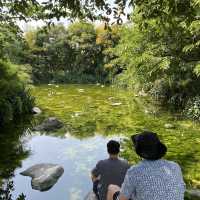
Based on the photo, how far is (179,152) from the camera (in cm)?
1357

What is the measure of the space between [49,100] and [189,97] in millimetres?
10961

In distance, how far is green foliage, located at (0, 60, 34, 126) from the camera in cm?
1855

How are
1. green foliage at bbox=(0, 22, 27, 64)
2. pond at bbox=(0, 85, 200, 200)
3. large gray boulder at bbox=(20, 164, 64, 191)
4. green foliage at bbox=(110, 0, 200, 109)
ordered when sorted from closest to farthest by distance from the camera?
large gray boulder at bbox=(20, 164, 64, 191) → pond at bbox=(0, 85, 200, 200) → green foliage at bbox=(0, 22, 27, 64) → green foliage at bbox=(110, 0, 200, 109)

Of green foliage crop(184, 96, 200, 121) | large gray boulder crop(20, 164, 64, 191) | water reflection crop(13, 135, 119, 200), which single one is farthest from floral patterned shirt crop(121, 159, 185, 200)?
green foliage crop(184, 96, 200, 121)

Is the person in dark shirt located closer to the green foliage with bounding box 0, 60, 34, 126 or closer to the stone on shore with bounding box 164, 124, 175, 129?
the stone on shore with bounding box 164, 124, 175, 129

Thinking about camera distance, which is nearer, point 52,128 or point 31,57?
point 52,128

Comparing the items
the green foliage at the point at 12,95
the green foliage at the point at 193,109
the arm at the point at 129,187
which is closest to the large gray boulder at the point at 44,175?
the arm at the point at 129,187

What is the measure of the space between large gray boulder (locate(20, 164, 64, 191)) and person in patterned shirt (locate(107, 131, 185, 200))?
6.72m

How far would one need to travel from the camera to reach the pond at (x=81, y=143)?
1080 cm

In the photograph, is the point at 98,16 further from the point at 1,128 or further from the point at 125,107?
the point at 125,107

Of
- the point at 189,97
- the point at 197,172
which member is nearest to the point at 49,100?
the point at 189,97

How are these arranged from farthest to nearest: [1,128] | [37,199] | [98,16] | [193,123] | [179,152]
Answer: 1. [193,123]
2. [1,128]
3. [179,152]
4. [37,199]
5. [98,16]

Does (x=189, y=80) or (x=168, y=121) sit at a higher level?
(x=189, y=80)

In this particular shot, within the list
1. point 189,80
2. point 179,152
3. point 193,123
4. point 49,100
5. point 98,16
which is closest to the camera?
point 98,16
